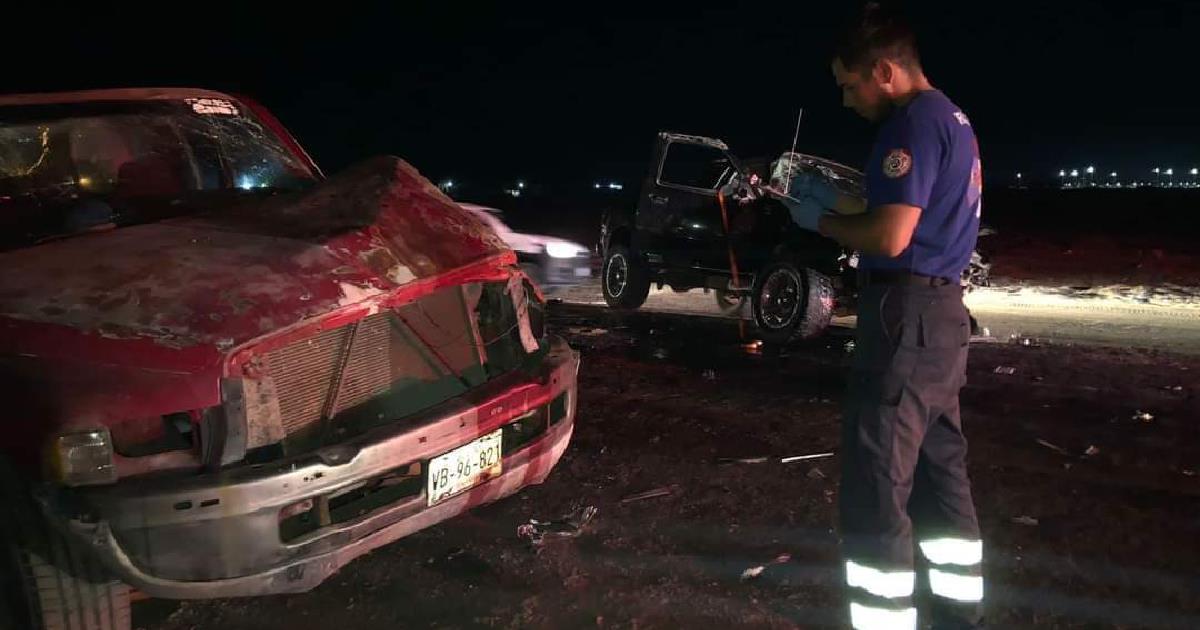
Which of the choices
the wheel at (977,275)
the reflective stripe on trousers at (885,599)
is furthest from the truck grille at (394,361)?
the wheel at (977,275)

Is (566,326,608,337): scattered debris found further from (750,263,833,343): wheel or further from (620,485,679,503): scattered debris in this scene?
(620,485,679,503): scattered debris

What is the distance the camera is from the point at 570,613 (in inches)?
119

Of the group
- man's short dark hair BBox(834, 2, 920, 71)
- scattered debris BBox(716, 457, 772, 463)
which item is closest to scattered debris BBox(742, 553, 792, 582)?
scattered debris BBox(716, 457, 772, 463)

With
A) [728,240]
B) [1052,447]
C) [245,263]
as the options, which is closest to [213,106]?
[245,263]

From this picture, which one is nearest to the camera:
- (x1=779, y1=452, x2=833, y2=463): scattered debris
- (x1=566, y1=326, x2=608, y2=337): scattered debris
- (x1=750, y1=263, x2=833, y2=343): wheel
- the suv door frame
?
(x1=779, y1=452, x2=833, y2=463): scattered debris

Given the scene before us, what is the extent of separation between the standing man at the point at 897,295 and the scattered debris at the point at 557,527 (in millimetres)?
1482

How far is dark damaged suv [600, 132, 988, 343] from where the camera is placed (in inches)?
314

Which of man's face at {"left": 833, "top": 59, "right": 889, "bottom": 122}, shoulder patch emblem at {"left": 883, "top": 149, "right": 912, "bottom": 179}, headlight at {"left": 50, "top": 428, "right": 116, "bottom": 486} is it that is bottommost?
headlight at {"left": 50, "top": 428, "right": 116, "bottom": 486}

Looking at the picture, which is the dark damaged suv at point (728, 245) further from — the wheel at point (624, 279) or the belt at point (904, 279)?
the belt at point (904, 279)

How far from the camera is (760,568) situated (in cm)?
330

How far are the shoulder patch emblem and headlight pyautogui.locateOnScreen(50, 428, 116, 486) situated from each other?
2281mm

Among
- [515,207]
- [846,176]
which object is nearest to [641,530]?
[846,176]

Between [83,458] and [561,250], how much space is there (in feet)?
25.1

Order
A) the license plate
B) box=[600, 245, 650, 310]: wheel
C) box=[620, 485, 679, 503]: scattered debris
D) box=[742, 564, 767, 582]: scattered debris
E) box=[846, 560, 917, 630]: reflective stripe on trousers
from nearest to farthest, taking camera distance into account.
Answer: box=[846, 560, 917, 630]: reflective stripe on trousers < the license plate < box=[742, 564, 767, 582]: scattered debris < box=[620, 485, 679, 503]: scattered debris < box=[600, 245, 650, 310]: wheel
